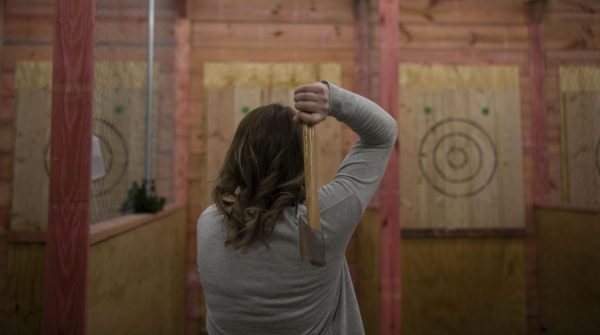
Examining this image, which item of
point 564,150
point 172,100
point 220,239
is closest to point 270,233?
point 220,239

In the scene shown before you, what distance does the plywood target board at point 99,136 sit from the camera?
167 centimetres

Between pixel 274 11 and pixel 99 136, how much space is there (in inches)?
73.8

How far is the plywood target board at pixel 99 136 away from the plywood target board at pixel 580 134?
2.63m

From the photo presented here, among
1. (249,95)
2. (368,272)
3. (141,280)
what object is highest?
(249,95)

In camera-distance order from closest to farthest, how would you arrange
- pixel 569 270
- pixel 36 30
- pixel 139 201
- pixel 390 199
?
pixel 390 199
pixel 139 201
pixel 569 270
pixel 36 30

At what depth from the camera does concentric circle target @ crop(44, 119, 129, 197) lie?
1.61m

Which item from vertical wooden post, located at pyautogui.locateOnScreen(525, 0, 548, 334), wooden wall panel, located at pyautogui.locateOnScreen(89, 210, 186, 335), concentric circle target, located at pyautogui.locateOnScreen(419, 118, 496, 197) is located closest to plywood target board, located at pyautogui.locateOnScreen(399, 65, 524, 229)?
concentric circle target, located at pyautogui.locateOnScreen(419, 118, 496, 197)

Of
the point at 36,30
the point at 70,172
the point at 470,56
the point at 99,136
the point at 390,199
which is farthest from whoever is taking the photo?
the point at 470,56

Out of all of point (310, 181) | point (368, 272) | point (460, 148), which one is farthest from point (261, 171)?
point (460, 148)

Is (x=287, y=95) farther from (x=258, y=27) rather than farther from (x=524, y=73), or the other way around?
(x=524, y=73)

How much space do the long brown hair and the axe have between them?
1.6 inches

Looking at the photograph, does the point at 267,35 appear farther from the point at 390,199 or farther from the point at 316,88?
the point at 316,88

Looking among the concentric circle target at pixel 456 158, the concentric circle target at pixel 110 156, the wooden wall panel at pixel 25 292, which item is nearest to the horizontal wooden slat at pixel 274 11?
the concentric circle target at pixel 456 158

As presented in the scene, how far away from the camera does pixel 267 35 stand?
10.2ft
